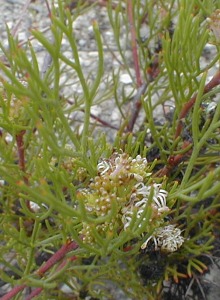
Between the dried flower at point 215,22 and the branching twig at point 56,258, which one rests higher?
the dried flower at point 215,22

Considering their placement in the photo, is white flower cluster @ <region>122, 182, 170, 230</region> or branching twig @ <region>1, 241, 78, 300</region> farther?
branching twig @ <region>1, 241, 78, 300</region>

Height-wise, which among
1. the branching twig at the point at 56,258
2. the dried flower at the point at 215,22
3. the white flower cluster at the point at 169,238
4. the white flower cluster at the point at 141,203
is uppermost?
the dried flower at the point at 215,22

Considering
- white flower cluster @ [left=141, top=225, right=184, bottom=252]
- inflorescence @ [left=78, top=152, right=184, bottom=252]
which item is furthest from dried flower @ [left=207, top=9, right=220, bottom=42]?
white flower cluster @ [left=141, top=225, right=184, bottom=252]

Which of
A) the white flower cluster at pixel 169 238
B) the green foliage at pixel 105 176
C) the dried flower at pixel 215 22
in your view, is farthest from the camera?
the white flower cluster at pixel 169 238

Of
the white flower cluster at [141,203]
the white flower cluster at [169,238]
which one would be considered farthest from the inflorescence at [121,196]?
the white flower cluster at [169,238]

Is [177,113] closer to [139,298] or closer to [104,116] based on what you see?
[139,298]

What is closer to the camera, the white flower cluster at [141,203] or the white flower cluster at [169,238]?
the white flower cluster at [141,203]

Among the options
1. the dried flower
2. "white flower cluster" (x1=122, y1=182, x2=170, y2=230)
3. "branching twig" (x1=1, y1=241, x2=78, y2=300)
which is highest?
the dried flower

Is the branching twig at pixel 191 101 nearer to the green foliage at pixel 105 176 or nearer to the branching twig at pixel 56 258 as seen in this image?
the green foliage at pixel 105 176

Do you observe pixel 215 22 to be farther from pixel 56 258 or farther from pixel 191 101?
pixel 56 258

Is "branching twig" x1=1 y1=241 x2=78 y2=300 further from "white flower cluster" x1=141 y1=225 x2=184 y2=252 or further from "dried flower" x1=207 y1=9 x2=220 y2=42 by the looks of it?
"dried flower" x1=207 y1=9 x2=220 y2=42

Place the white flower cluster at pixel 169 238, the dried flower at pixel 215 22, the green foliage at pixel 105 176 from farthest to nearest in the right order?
the white flower cluster at pixel 169 238 → the dried flower at pixel 215 22 → the green foliage at pixel 105 176

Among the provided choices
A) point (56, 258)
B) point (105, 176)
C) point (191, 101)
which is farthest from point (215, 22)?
point (56, 258)

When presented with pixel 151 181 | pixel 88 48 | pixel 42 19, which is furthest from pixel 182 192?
pixel 42 19
